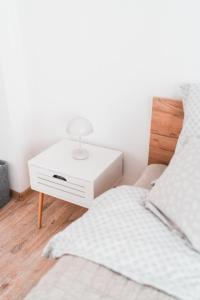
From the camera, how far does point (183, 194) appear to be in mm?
1100

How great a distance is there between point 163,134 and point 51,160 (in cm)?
67

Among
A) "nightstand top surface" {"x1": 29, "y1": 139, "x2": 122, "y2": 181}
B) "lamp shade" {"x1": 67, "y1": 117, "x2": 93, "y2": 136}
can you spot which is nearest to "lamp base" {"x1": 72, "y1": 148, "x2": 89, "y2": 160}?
"nightstand top surface" {"x1": 29, "y1": 139, "x2": 122, "y2": 181}

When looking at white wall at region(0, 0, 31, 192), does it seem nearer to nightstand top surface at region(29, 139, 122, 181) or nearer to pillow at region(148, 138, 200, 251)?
nightstand top surface at region(29, 139, 122, 181)

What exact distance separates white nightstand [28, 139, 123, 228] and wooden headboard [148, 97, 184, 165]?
0.25 meters

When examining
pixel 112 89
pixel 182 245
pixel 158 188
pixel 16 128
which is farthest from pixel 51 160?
pixel 182 245

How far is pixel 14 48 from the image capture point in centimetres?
195

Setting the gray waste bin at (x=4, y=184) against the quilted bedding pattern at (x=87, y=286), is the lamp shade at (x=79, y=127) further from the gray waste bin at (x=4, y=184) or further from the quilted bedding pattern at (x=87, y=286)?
the quilted bedding pattern at (x=87, y=286)

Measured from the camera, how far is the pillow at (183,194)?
3.42 feet

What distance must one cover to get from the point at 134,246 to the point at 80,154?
0.89 m

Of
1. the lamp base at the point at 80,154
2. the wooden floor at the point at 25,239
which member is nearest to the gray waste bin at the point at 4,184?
the wooden floor at the point at 25,239

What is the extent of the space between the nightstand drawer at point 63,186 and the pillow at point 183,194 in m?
0.52

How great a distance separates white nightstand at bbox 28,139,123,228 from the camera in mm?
1660

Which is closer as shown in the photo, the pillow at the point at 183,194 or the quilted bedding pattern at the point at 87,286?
the quilted bedding pattern at the point at 87,286

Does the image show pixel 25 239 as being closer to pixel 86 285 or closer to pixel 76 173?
pixel 76 173
